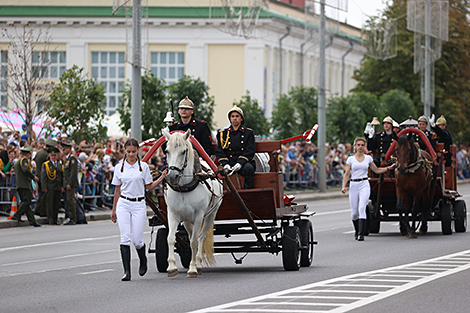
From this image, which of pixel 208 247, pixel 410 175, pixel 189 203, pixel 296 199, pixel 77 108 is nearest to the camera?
pixel 189 203

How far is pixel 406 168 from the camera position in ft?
75.6

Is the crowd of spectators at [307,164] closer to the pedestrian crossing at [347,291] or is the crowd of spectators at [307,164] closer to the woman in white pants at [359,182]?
Result: the woman in white pants at [359,182]

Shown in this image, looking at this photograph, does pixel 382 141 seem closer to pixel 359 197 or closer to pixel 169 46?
pixel 359 197

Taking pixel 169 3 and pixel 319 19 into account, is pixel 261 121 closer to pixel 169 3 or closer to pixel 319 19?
pixel 319 19

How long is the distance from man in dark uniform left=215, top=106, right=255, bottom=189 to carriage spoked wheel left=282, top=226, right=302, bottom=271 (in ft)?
2.98

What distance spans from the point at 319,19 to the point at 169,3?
29708 millimetres

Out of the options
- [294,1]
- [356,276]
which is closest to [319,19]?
[356,276]

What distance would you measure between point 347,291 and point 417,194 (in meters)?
A: 9.85

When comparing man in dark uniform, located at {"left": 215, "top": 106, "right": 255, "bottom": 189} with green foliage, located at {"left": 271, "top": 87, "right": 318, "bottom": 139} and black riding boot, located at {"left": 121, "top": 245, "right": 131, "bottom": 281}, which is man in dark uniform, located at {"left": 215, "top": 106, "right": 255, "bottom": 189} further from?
green foliage, located at {"left": 271, "top": 87, "right": 318, "bottom": 139}

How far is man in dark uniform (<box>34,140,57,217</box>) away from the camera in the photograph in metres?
28.4

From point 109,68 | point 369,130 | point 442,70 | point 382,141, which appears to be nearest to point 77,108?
point 382,141

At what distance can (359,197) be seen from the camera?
22.2 metres

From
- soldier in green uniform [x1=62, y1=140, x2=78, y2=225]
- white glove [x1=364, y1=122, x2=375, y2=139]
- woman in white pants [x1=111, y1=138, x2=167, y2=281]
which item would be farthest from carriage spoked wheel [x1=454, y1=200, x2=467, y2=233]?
woman in white pants [x1=111, y1=138, x2=167, y2=281]

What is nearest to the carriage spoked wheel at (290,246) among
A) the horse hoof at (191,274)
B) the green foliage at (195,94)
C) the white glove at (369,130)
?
the horse hoof at (191,274)
